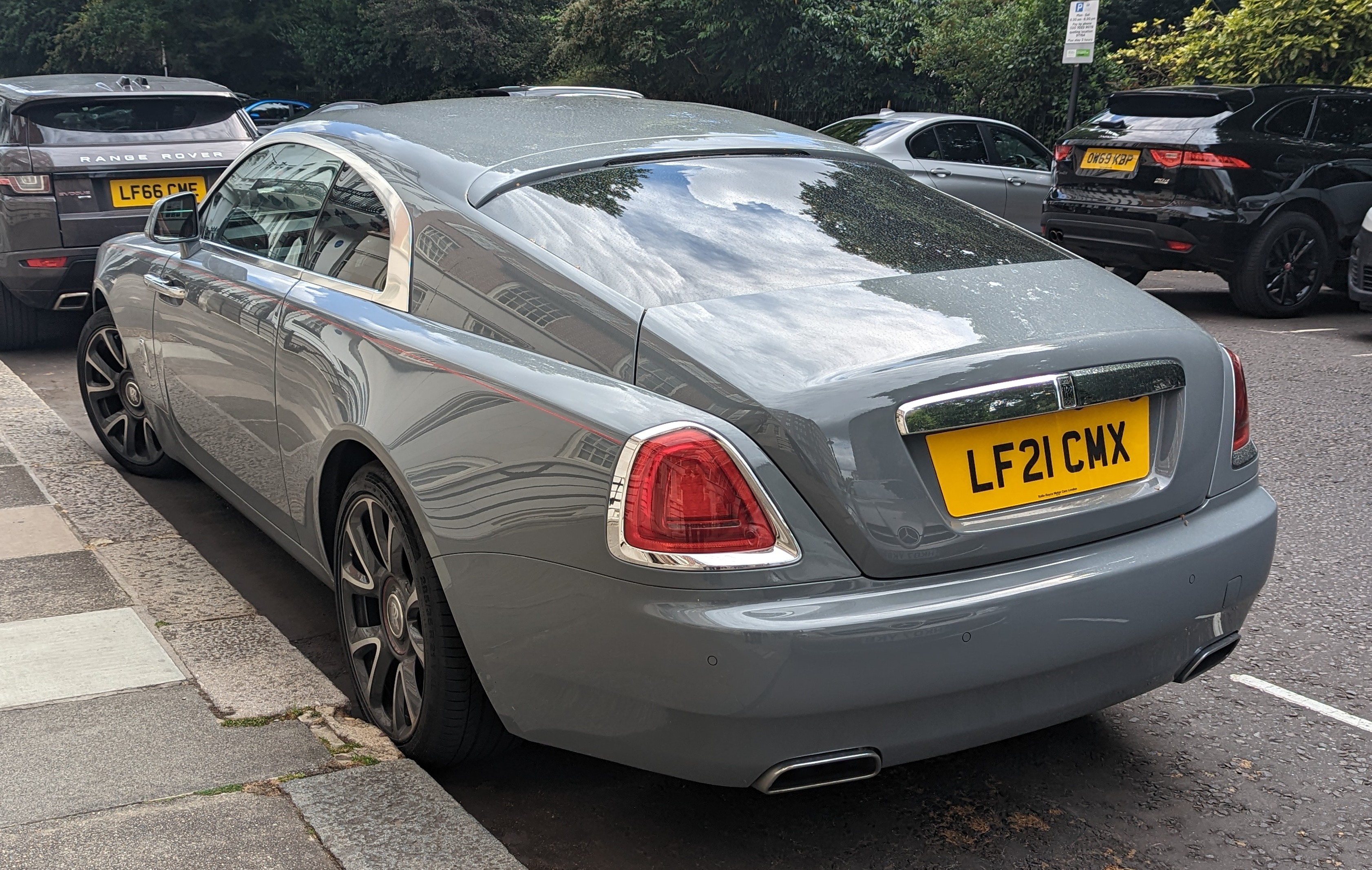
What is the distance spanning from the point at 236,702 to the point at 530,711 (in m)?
1.06

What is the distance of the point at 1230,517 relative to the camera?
8.99 feet

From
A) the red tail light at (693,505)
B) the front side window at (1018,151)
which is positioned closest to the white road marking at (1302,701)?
Answer: the red tail light at (693,505)

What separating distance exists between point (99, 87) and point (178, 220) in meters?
3.89

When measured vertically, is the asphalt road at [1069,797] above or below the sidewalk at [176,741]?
below

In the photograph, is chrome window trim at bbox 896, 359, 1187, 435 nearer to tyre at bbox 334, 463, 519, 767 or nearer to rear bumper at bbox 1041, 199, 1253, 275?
tyre at bbox 334, 463, 519, 767

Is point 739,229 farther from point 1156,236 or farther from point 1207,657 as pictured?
point 1156,236

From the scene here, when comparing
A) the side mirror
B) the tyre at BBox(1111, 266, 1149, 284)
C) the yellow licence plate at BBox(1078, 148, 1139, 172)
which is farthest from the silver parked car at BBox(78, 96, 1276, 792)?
the tyre at BBox(1111, 266, 1149, 284)

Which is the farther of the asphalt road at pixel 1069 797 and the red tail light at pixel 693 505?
the asphalt road at pixel 1069 797

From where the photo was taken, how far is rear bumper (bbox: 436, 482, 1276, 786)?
7.29 ft

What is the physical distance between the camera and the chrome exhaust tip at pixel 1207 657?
269 cm

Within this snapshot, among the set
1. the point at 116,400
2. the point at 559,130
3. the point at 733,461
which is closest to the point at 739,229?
the point at 559,130

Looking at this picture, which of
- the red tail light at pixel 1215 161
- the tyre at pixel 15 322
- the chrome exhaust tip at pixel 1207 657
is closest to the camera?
the chrome exhaust tip at pixel 1207 657

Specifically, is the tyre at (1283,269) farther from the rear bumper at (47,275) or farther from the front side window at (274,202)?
the rear bumper at (47,275)

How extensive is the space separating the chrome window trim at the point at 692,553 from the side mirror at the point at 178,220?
2.78m
